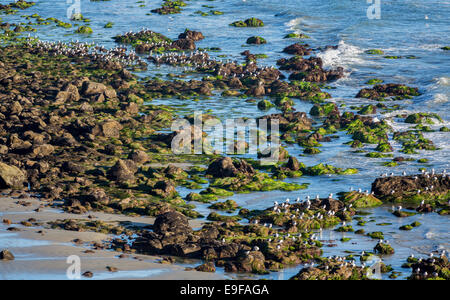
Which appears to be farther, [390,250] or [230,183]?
[230,183]

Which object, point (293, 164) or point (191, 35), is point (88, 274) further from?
point (191, 35)

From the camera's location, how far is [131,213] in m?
20.3

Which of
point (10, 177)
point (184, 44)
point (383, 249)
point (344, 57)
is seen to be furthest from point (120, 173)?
point (344, 57)

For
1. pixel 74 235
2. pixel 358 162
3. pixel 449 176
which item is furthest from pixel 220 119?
pixel 74 235

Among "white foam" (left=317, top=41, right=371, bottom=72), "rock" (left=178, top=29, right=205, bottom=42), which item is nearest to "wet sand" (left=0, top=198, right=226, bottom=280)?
"white foam" (left=317, top=41, right=371, bottom=72)

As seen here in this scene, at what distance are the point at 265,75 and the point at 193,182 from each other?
1733 centimetres

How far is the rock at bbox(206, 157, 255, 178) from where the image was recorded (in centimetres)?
2420

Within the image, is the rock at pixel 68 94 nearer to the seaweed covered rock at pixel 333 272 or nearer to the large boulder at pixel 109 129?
the large boulder at pixel 109 129

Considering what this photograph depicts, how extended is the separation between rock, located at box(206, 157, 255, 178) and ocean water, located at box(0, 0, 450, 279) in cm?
158

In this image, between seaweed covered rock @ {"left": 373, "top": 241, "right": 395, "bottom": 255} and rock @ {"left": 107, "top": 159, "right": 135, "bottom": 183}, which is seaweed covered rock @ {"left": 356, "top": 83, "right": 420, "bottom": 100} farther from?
seaweed covered rock @ {"left": 373, "top": 241, "right": 395, "bottom": 255}
